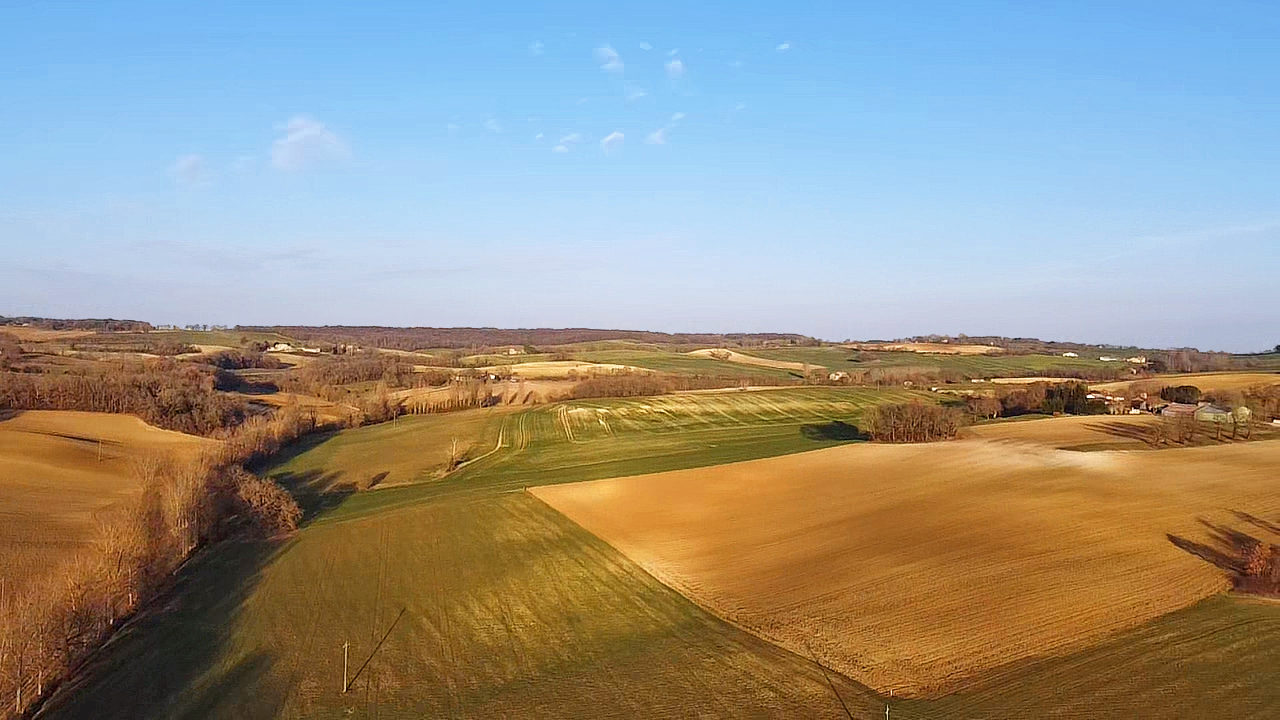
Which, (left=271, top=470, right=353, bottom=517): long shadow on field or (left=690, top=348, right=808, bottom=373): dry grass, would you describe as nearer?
(left=271, top=470, right=353, bottom=517): long shadow on field

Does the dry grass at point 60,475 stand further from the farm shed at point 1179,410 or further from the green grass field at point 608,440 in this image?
the farm shed at point 1179,410

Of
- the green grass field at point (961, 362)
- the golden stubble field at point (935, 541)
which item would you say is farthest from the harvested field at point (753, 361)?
the golden stubble field at point (935, 541)

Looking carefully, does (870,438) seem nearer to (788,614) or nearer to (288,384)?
(788,614)

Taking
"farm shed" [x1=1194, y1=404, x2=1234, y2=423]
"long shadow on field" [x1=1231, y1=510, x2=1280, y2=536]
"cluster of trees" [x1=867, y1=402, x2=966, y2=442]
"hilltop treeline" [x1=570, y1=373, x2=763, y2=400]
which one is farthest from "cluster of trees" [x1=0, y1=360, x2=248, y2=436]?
"farm shed" [x1=1194, y1=404, x2=1234, y2=423]

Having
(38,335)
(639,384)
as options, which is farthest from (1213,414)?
(38,335)

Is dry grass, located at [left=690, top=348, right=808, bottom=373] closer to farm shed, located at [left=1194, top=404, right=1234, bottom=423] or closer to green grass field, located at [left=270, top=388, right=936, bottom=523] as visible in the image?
green grass field, located at [left=270, top=388, right=936, bottom=523]

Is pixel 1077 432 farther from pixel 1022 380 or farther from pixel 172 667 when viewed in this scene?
pixel 172 667
